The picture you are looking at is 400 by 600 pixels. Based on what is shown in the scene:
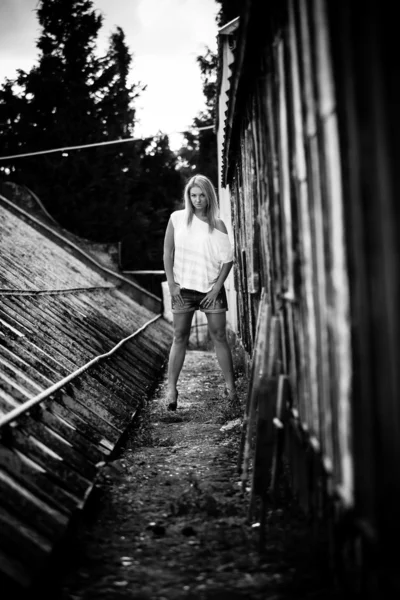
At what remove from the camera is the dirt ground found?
2.51 meters

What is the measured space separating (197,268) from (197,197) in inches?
24.2

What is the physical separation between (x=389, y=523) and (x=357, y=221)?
78 cm

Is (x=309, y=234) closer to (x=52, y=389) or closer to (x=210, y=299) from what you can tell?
(x=52, y=389)

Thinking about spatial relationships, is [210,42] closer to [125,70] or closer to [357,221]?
[125,70]

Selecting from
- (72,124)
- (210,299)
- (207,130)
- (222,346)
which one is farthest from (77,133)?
(222,346)

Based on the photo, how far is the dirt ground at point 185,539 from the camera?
2508mm

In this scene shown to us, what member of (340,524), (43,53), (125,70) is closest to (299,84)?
(340,524)

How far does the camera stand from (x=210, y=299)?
220 inches

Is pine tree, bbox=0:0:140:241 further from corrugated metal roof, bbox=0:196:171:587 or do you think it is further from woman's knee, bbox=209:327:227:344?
woman's knee, bbox=209:327:227:344

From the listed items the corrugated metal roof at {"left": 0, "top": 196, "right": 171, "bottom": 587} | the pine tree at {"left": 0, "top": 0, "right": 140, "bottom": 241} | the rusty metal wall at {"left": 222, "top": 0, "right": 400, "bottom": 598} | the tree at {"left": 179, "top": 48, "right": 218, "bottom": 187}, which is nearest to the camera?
the rusty metal wall at {"left": 222, "top": 0, "right": 400, "bottom": 598}

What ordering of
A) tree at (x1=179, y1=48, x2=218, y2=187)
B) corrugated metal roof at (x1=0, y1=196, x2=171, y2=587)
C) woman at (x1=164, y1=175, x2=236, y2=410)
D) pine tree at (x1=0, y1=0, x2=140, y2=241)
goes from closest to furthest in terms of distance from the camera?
corrugated metal roof at (x1=0, y1=196, x2=171, y2=587) < woman at (x1=164, y1=175, x2=236, y2=410) < pine tree at (x1=0, y1=0, x2=140, y2=241) < tree at (x1=179, y1=48, x2=218, y2=187)

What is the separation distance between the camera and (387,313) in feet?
5.01

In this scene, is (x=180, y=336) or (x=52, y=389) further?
(x=180, y=336)


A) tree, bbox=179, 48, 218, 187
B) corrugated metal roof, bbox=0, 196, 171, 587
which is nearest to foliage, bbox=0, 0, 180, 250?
tree, bbox=179, 48, 218, 187
